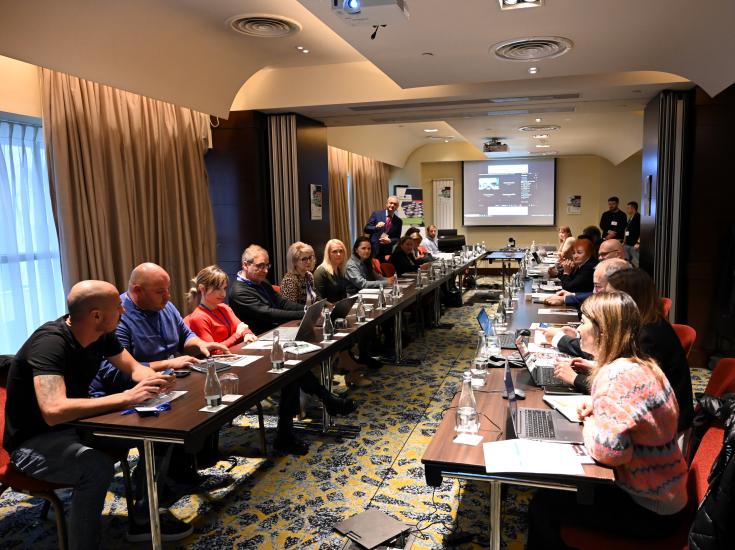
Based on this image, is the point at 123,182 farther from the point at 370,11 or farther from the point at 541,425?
the point at 541,425

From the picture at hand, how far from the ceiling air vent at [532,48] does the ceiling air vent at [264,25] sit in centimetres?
184

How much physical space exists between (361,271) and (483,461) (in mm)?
4569

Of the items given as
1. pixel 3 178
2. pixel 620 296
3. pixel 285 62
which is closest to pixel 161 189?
pixel 3 178

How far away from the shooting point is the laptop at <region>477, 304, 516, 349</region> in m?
3.03

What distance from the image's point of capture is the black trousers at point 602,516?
1.72 metres

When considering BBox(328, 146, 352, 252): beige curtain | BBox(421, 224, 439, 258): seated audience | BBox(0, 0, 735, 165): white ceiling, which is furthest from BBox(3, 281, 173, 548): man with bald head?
BBox(328, 146, 352, 252): beige curtain

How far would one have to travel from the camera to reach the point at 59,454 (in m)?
2.26

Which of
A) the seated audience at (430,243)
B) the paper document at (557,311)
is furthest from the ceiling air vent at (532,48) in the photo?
the seated audience at (430,243)

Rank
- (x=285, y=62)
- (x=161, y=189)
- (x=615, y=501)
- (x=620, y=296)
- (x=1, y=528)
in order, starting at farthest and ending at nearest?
(x=285, y=62)
(x=161, y=189)
(x=1, y=528)
(x=620, y=296)
(x=615, y=501)

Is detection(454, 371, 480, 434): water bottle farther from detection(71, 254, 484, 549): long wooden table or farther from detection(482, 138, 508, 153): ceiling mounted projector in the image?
detection(482, 138, 508, 153): ceiling mounted projector

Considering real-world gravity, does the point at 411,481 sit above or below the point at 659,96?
below

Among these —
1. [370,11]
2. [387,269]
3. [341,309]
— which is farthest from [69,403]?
[387,269]

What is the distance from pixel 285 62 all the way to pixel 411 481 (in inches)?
196

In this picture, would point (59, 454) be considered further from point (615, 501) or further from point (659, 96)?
point (659, 96)
